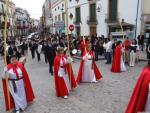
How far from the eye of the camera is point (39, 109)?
7.19m

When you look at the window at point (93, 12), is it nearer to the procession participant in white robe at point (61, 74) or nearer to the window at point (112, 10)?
the window at point (112, 10)

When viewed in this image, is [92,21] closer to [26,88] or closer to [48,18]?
[26,88]

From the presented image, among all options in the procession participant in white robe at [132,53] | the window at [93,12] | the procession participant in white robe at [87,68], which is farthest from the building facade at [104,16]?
the procession participant in white robe at [87,68]

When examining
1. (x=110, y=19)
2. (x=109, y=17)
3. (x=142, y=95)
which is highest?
(x=109, y=17)

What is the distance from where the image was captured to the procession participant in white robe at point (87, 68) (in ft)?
31.6

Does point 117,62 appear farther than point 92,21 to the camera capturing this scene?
No

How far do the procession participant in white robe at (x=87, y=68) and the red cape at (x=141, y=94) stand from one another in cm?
510

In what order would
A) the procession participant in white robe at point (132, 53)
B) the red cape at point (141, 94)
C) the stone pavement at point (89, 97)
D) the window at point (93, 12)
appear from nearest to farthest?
the red cape at point (141, 94) → the stone pavement at point (89, 97) → the procession participant in white robe at point (132, 53) → the window at point (93, 12)

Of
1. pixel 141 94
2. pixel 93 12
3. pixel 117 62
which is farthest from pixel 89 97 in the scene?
pixel 93 12

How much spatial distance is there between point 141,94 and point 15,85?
3599 millimetres

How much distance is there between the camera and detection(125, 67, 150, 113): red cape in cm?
423

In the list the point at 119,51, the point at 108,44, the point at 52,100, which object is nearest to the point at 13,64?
the point at 52,100

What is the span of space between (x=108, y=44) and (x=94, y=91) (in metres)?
6.33

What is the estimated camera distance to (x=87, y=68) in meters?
9.67
